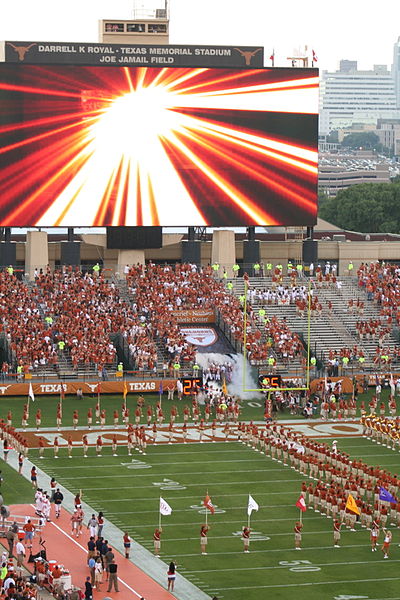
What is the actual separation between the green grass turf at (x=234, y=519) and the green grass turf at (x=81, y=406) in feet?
15.4

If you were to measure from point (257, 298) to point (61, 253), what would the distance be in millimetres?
8229

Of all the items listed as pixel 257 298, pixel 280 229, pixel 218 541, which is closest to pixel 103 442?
pixel 218 541

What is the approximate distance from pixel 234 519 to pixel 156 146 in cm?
2710

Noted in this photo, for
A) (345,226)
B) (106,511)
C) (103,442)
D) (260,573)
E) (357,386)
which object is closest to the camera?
(260,573)

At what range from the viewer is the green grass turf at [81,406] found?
51688 millimetres

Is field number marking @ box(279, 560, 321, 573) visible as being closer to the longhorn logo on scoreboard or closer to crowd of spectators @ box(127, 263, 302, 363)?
crowd of spectators @ box(127, 263, 302, 363)

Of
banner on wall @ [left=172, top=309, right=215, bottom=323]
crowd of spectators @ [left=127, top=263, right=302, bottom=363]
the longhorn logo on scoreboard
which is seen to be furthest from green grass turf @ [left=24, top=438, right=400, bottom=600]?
banner on wall @ [left=172, top=309, right=215, bottom=323]

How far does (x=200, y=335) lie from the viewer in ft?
199

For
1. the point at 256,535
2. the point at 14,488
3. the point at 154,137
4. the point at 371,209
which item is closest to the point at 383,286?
the point at 154,137

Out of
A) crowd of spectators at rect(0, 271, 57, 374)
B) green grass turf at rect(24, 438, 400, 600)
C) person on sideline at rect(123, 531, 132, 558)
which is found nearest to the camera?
green grass turf at rect(24, 438, 400, 600)

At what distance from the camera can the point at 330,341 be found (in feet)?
201

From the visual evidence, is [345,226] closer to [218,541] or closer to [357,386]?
[357,386]

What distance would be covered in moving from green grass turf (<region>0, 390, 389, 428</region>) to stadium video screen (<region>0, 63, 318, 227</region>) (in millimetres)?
9401

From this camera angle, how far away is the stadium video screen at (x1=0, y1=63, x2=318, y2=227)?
201 feet
